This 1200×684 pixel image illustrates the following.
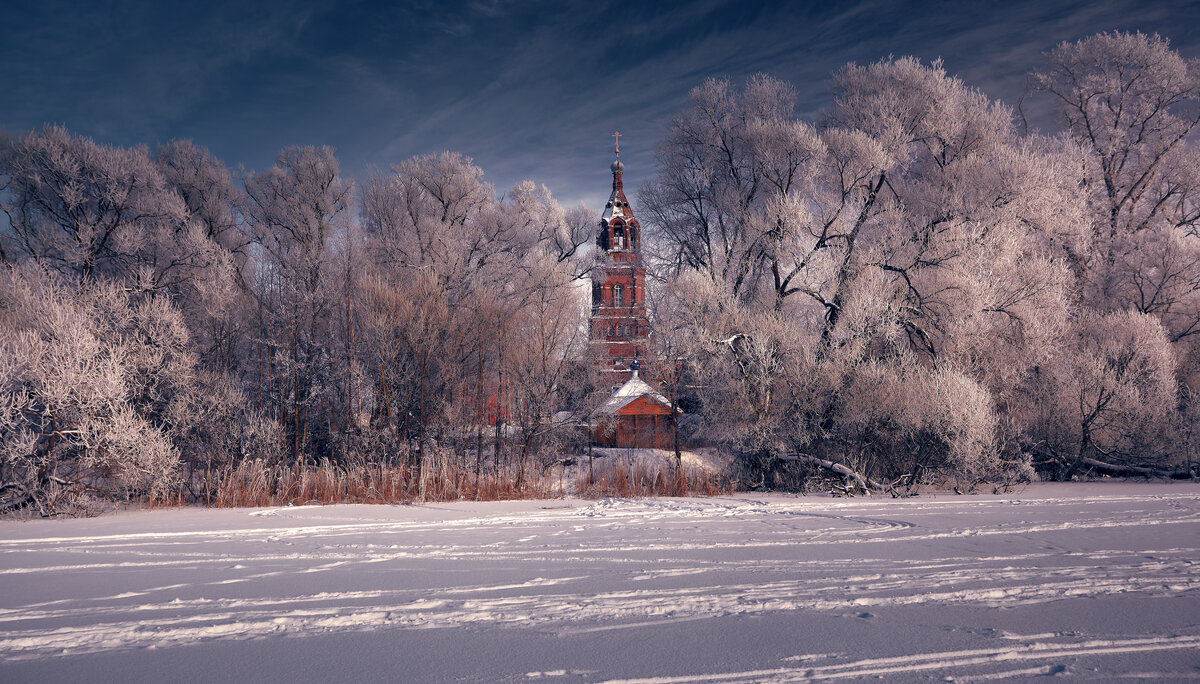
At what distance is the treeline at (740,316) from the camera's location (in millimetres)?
11250

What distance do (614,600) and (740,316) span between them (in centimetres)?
1008

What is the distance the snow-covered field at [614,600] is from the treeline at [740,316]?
11.8ft

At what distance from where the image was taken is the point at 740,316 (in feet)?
44.8

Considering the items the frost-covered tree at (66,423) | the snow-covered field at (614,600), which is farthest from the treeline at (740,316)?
the snow-covered field at (614,600)

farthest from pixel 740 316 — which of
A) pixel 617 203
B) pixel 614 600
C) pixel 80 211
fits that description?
pixel 617 203

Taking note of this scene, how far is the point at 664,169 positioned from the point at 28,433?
60.0 ft

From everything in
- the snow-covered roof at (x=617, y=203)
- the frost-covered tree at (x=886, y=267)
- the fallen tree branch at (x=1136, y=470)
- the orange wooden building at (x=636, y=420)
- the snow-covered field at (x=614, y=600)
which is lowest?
the snow-covered field at (x=614, y=600)

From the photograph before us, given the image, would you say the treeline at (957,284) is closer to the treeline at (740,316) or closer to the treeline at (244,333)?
the treeline at (740,316)

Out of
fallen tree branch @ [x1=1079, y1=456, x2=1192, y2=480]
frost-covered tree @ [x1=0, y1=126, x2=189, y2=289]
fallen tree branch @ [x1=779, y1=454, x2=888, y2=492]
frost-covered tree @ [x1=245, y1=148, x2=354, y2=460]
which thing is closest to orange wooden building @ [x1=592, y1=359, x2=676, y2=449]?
frost-covered tree @ [x1=245, y1=148, x2=354, y2=460]

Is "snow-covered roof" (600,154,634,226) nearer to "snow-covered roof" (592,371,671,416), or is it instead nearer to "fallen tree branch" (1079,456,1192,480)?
"snow-covered roof" (592,371,671,416)

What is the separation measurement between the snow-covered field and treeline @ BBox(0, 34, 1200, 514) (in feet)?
11.8

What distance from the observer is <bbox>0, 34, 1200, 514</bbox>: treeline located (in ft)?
36.9

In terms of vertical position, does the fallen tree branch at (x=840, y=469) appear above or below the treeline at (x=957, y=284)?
below

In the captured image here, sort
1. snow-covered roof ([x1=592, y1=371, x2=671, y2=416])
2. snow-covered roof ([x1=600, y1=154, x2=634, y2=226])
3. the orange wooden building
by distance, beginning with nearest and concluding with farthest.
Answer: snow-covered roof ([x1=592, y1=371, x2=671, y2=416]) < the orange wooden building < snow-covered roof ([x1=600, y1=154, x2=634, y2=226])
